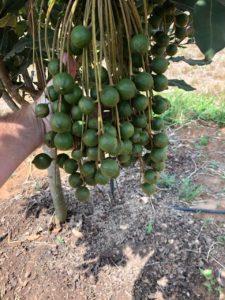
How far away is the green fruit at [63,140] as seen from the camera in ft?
2.61

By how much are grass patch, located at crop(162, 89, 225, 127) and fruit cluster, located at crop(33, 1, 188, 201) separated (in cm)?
238

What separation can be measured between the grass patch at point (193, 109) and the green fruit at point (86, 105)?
253 centimetres

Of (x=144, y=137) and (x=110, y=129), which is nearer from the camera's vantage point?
(x=110, y=129)

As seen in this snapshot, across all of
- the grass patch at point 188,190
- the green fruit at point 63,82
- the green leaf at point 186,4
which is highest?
the green leaf at point 186,4

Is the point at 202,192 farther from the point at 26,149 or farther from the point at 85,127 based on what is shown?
the point at 85,127

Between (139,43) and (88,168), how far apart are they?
271 millimetres

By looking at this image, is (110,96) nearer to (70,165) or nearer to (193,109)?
(70,165)

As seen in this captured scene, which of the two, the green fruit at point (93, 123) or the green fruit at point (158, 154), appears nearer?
the green fruit at point (93, 123)

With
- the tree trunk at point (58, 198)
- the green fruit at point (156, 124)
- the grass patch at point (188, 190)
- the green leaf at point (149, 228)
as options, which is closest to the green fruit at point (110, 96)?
the green fruit at point (156, 124)

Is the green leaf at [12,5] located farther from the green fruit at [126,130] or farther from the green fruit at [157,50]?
the green fruit at [126,130]

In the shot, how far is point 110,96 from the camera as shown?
703 millimetres

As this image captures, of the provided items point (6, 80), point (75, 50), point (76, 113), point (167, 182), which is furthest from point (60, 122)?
point (167, 182)

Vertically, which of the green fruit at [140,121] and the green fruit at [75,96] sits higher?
the green fruit at [75,96]

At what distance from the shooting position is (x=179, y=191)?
2.45 m
